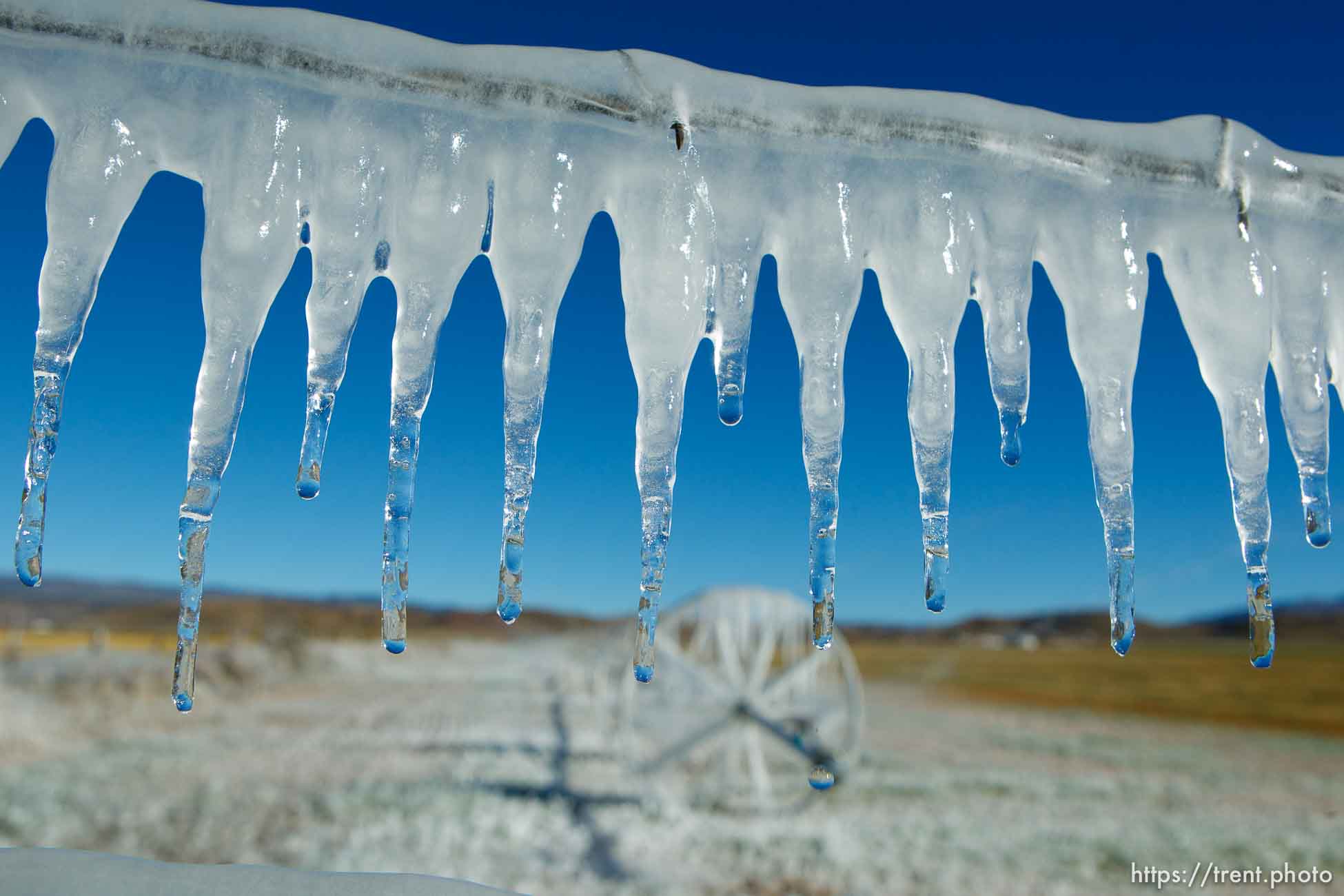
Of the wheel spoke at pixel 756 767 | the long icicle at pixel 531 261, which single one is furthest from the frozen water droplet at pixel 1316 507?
the wheel spoke at pixel 756 767

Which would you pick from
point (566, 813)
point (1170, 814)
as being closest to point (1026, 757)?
point (1170, 814)

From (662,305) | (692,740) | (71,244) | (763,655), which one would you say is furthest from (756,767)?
(71,244)

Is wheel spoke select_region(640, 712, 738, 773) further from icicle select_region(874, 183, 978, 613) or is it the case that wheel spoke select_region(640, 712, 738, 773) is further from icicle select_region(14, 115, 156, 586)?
icicle select_region(14, 115, 156, 586)

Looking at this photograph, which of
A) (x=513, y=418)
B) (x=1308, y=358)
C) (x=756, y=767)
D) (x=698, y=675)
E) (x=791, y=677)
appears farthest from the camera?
(x=791, y=677)

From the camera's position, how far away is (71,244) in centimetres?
→ 120

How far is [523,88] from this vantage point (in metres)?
1.24

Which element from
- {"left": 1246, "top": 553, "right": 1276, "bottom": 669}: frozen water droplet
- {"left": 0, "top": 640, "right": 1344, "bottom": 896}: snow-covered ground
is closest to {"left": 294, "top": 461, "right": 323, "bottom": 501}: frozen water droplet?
{"left": 1246, "top": 553, "right": 1276, "bottom": 669}: frozen water droplet

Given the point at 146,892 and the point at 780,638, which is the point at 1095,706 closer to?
the point at 780,638

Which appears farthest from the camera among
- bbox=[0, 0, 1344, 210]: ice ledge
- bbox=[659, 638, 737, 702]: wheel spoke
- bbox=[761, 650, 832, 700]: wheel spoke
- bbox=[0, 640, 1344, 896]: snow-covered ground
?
bbox=[761, 650, 832, 700]: wheel spoke

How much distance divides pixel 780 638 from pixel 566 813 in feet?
Answer: 9.39

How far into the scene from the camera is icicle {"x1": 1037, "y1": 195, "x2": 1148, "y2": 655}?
1.42 meters

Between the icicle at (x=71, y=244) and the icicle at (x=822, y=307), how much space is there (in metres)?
0.96

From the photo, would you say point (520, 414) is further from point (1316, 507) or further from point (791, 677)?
point (791, 677)

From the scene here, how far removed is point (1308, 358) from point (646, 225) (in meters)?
1.21
